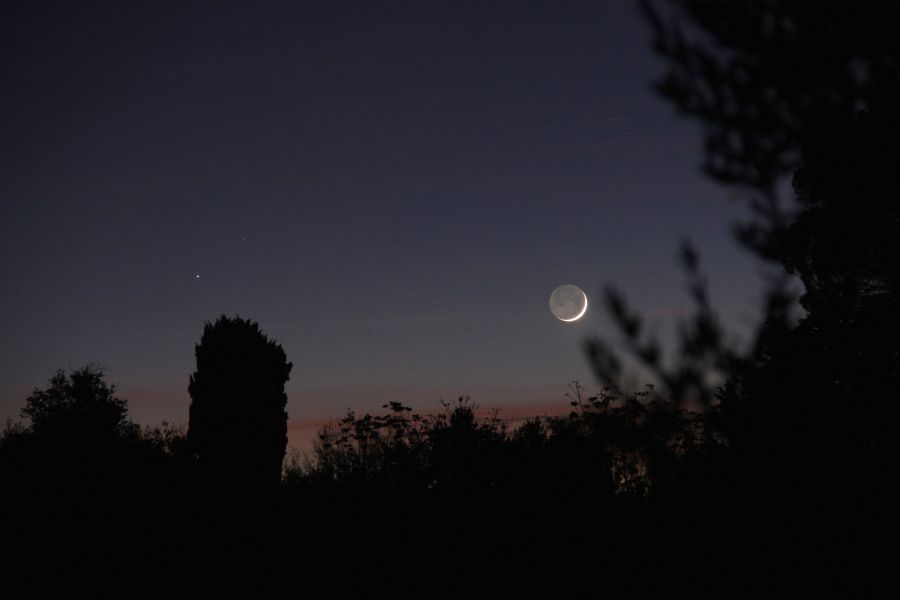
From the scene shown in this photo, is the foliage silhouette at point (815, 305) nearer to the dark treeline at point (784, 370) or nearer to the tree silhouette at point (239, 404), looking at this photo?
the dark treeline at point (784, 370)

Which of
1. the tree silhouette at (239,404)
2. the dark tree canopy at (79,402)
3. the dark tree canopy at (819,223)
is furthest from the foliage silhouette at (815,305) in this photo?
the dark tree canopy at (79,402)

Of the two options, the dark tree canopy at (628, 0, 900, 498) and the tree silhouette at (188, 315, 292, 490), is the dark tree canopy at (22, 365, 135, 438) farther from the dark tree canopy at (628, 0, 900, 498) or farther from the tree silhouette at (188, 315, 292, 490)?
the dark tree canopy at (628, 0, 900, 498)

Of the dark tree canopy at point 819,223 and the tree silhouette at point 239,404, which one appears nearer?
the dark tree canopy at point 819,223

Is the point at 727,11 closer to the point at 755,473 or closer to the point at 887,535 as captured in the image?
the point at 755,473

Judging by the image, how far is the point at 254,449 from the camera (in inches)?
714

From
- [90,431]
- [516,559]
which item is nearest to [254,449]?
[90,431]

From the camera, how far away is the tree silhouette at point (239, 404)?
706 inches

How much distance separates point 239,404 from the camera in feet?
61.1

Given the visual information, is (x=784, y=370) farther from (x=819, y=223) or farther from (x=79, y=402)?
(x=79, y=402)

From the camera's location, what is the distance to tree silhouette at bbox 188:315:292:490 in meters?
17.9

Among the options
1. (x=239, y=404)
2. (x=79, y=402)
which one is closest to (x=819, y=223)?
(x=239, y=404)

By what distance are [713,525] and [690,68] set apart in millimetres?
4511

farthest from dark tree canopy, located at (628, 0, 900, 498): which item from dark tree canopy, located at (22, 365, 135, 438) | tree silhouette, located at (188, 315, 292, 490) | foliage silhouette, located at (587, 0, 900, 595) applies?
dark tree canopy, located at (22, 365, 135, 438)

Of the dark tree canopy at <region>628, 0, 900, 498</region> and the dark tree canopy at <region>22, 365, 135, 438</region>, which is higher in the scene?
the dark tree canopy at <region>22, 365, 135, 438</region>
